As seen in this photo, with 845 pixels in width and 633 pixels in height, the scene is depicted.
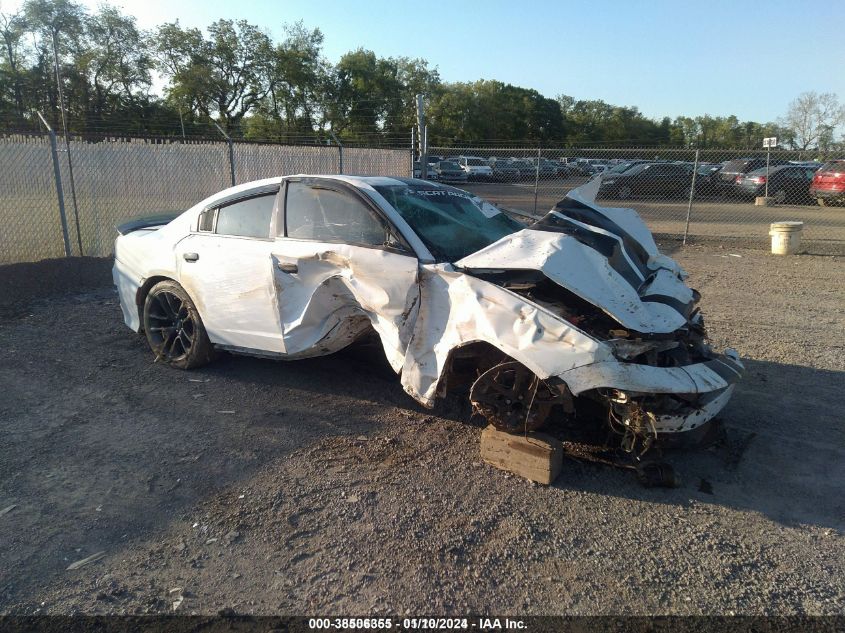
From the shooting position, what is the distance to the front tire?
211 inches

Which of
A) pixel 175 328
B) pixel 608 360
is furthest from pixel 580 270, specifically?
pixel 175 328

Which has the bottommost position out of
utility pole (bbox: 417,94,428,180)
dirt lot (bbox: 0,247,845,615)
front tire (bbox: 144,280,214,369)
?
dirt lot (bbox: 0,247,845,615)

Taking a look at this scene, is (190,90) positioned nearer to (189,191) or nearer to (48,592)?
(189,191)

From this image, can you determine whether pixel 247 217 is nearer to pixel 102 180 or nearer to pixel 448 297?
pixel 448 297

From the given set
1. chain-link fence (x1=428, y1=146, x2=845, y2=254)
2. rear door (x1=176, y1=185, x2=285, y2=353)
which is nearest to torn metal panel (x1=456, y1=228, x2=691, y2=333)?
rear door (x1=176, y1=185, x2=285, y2=353)

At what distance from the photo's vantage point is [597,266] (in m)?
3.90

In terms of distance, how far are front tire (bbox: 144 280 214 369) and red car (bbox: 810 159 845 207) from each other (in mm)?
18507

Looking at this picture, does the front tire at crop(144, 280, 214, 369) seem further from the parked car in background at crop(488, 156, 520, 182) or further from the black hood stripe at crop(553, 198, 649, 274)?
the parked car in background at crop(488, 156, 520, 182)

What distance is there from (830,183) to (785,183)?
1958mm

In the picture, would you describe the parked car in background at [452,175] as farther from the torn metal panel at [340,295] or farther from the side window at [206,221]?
the torn metal panel at [340,295]

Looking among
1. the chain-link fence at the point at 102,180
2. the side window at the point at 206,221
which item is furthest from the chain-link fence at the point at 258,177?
the side window at the point at 206,221

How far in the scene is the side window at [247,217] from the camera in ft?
16.2

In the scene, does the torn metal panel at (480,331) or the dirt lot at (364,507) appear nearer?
the dirt lot at (364,507)

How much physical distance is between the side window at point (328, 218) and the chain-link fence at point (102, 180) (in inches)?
266
